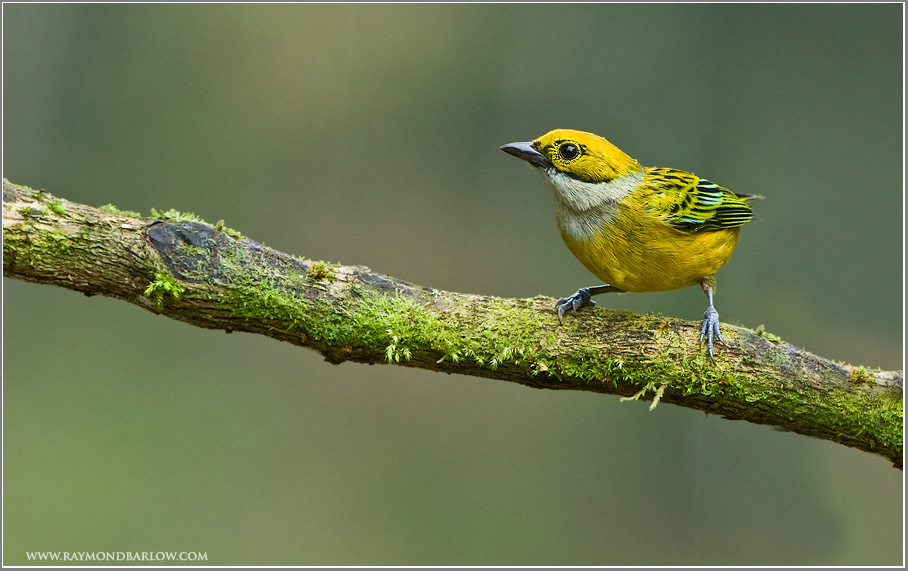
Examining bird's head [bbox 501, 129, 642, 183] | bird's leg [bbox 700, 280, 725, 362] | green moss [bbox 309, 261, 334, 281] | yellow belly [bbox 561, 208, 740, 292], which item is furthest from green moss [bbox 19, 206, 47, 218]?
bird's leg [bbox 700, 280, 725, 362]

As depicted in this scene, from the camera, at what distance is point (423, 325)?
2.81 metres

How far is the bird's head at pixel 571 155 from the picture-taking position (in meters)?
3.22

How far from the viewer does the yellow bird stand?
316 cm

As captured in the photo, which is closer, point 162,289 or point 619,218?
point 162,289

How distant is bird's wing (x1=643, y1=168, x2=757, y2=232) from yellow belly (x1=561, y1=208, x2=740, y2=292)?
63mm

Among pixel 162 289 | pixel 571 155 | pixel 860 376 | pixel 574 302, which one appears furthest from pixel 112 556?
pixel 860 376

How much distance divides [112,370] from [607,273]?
4185mm

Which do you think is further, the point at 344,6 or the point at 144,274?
the point at 344,6

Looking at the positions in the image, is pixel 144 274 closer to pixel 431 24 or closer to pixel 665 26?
pixel 431 24

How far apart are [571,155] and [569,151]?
0.02m

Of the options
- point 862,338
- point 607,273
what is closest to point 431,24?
point 607,273

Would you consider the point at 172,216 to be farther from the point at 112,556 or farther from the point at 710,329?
the point at 112,556

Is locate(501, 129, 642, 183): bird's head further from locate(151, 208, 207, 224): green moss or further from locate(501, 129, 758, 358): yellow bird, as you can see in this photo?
locate(151, 208, 207, 224): green moss

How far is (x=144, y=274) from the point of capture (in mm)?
2580
